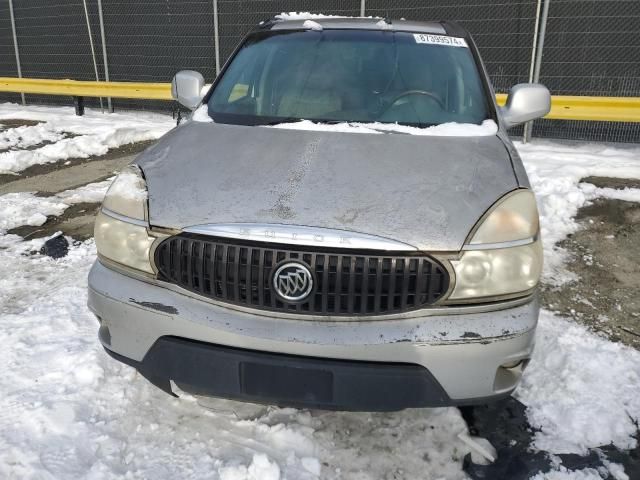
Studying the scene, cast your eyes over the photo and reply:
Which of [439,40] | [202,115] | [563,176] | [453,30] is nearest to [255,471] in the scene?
[202,115]

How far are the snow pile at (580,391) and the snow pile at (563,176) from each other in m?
0.99

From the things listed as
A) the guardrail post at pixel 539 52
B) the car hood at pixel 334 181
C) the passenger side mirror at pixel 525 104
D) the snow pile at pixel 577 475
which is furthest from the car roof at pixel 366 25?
the guardrail post at pixel 539 52

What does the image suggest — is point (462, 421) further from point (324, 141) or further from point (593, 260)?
point (593, 260)

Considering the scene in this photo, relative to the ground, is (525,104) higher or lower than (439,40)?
lower

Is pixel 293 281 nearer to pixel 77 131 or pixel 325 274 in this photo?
pixel 325 274

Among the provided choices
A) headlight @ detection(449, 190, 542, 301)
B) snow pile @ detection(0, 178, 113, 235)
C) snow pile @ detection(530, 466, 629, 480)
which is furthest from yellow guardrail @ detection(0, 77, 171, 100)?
snow pile @ detection(530, 466, 629, 480)

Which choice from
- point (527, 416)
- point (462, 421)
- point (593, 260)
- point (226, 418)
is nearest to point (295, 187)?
point (226, 418)

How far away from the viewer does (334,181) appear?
2.20 meters

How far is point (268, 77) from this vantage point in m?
3.39

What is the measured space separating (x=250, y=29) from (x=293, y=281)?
24.4 feet

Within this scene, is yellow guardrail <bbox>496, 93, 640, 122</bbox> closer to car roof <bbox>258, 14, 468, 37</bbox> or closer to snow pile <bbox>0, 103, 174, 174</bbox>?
car roof <bbox>258, 14, 468, 37</bbox>

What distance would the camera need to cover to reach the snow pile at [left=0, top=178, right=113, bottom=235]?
198 inches

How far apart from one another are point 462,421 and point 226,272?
4.28 feet

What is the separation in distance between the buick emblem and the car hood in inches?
6.7
